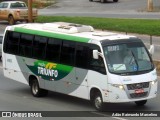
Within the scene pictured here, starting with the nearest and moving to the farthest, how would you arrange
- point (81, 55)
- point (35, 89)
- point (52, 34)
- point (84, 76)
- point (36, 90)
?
point (84, 76)
point (81, 55)
point (52, 34)
point (36, 90)
point (35, 89)

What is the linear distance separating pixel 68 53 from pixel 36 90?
225 centimetres

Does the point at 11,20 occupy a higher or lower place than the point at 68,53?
lower

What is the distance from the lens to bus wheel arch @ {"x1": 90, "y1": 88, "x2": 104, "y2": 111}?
16447 millimetres

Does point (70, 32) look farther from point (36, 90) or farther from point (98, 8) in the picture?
point (98, 8)

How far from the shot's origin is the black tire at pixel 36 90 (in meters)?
19.4

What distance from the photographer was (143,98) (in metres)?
16.2

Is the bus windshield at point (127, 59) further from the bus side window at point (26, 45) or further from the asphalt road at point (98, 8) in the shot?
the asphalt road at point (98, 8)

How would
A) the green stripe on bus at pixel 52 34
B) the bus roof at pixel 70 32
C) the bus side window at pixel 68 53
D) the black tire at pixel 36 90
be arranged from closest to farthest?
1. the bus roof at pixel 70 32
2. the green stripe on bus at pixel 52 34
3. the bus side window at pixel 68 53
4. the black tire at pixel 36 90

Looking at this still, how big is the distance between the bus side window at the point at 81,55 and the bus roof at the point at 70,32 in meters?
0.21

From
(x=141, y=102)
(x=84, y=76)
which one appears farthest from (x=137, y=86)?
(x=84, y=76)

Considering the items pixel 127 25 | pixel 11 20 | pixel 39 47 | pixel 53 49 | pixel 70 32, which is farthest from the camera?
pixel 11 20

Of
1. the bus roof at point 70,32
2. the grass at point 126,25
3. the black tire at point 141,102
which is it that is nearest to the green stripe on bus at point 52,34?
the bus roof at point 70,32

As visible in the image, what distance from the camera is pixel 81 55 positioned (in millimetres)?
17359

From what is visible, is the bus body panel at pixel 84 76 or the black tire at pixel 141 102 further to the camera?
the black tire at pixel 141 102
